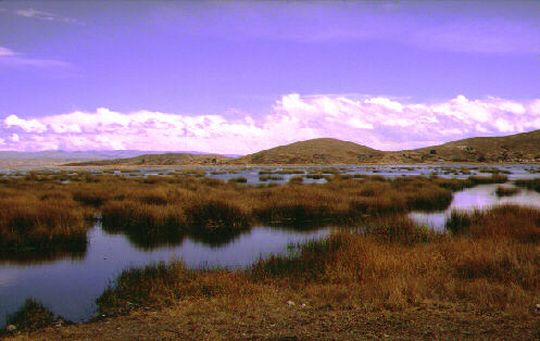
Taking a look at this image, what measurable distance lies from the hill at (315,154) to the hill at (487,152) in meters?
11.6

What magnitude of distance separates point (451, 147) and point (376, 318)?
17174cm

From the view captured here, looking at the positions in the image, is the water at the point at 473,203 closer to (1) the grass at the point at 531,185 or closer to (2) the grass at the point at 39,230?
(1) the grass at the point at 531,185

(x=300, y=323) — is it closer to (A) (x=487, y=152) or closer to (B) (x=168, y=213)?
(B) (x=168, y=213)

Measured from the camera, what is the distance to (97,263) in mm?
12812

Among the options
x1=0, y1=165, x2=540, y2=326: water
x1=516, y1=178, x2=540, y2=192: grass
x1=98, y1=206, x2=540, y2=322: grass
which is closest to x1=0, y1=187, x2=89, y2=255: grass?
A: x1=0, y1=165, x2=540, y2=326: water

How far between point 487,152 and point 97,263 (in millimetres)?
157914

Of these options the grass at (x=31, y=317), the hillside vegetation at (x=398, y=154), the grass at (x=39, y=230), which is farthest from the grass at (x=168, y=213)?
the hillside vegetation at (x=398, y=154)

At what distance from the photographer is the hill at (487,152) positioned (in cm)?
13825

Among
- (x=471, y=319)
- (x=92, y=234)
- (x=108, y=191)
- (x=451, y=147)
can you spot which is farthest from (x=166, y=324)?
(x=451, y=147)

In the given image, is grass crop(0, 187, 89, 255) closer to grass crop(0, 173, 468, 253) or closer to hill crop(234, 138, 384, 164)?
Answer: grass crop(0, 173, 468, 253)

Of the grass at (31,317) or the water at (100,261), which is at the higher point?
the grass at (31,317)

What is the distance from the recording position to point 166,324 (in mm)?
7184

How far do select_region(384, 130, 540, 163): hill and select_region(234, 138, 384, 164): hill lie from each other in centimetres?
1162

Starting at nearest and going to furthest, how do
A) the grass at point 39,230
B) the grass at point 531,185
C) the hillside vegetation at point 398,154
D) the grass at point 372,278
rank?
the grass at point 372,278 < the grass at point 39,230 < the grass at point 531,185 < the hillside vegetation at point 398,154
